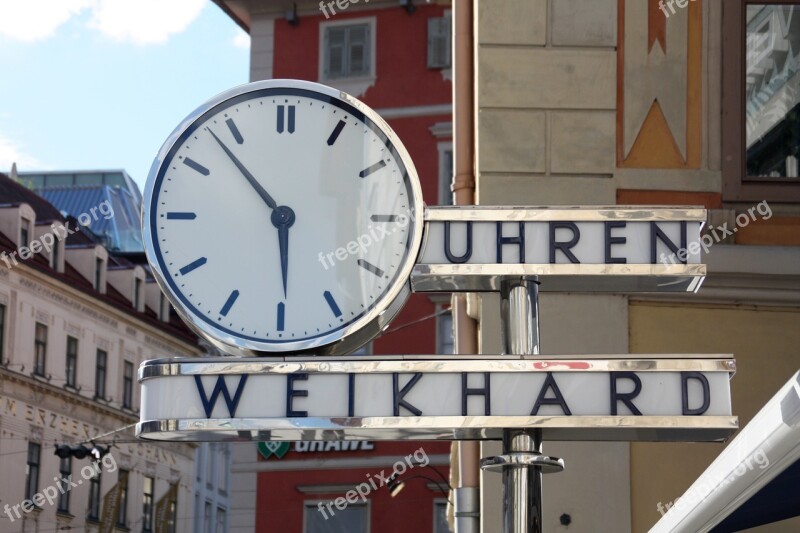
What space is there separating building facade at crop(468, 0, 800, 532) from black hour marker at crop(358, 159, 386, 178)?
3903mm

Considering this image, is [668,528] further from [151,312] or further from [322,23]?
[151,312]

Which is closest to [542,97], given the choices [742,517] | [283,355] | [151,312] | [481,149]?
[481,149]

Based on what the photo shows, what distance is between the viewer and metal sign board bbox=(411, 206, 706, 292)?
213 inches

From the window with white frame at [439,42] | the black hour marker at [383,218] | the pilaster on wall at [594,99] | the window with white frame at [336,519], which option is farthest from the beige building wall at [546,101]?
the window with white frame at [439,42]

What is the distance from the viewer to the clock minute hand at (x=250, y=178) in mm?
5625

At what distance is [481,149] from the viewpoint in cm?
973

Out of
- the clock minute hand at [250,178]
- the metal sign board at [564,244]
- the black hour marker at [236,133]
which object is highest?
the black hour marker at [236,133]

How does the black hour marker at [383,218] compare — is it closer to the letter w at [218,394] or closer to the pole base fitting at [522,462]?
the letter w at [218,394]

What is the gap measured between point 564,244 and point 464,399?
68cm

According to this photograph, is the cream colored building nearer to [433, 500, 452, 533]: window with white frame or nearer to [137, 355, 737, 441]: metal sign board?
[433, 500, 452, 533]: window with white frame

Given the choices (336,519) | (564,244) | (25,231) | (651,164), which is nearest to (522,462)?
(564,244)

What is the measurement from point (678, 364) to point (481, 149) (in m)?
4.67

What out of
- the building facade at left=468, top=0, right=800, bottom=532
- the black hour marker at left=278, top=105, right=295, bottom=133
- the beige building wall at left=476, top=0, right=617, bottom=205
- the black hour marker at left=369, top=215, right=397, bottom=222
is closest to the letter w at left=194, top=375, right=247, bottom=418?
the black hour marker at left=369, top=215, right=397, bottom=222

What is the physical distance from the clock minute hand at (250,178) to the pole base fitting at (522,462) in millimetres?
1200
